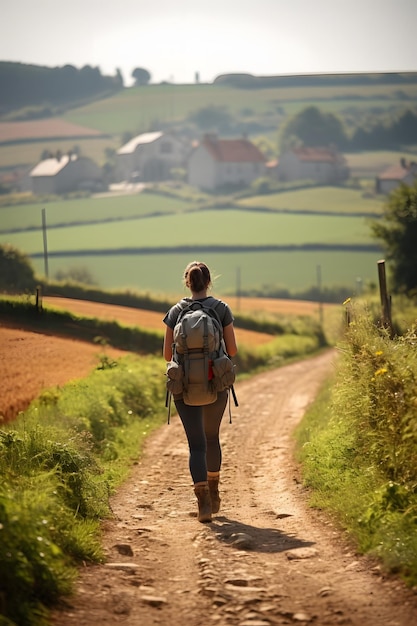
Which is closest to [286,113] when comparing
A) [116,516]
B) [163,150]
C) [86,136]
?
[163,150]

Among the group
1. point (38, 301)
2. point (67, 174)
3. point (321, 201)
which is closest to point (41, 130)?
point (67, 174)

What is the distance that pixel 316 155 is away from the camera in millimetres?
107188

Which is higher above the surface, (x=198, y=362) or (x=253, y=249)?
(x=253, y=249)

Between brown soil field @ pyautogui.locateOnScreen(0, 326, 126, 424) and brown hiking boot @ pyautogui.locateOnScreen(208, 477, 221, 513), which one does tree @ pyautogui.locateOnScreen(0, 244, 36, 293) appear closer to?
brown soil field @ pyautogui.locateOnScreen(0, 326, 126, 424)

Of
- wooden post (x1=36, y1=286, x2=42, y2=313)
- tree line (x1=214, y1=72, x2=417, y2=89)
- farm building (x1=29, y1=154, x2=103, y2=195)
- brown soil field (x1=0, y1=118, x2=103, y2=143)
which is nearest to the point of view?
wooden post (x1=36, y1=286, x2=42, y2=313)

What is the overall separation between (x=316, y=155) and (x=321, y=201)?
58.7 ft

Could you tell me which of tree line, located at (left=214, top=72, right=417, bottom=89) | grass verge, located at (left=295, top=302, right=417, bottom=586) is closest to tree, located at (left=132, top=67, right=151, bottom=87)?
tree line, located at (left=214, top=72, right=417, bottom=89)

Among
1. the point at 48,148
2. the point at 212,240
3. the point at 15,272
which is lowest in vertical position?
the point at 15,272

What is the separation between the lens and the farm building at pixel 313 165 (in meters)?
101

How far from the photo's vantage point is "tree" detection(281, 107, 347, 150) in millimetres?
118875

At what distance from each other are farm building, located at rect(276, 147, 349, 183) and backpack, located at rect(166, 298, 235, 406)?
298ft

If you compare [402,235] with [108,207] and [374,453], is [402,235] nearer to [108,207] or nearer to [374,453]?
[374,453]

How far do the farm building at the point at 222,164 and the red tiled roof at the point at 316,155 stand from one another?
4363 mm

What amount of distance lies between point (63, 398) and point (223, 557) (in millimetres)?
6972
